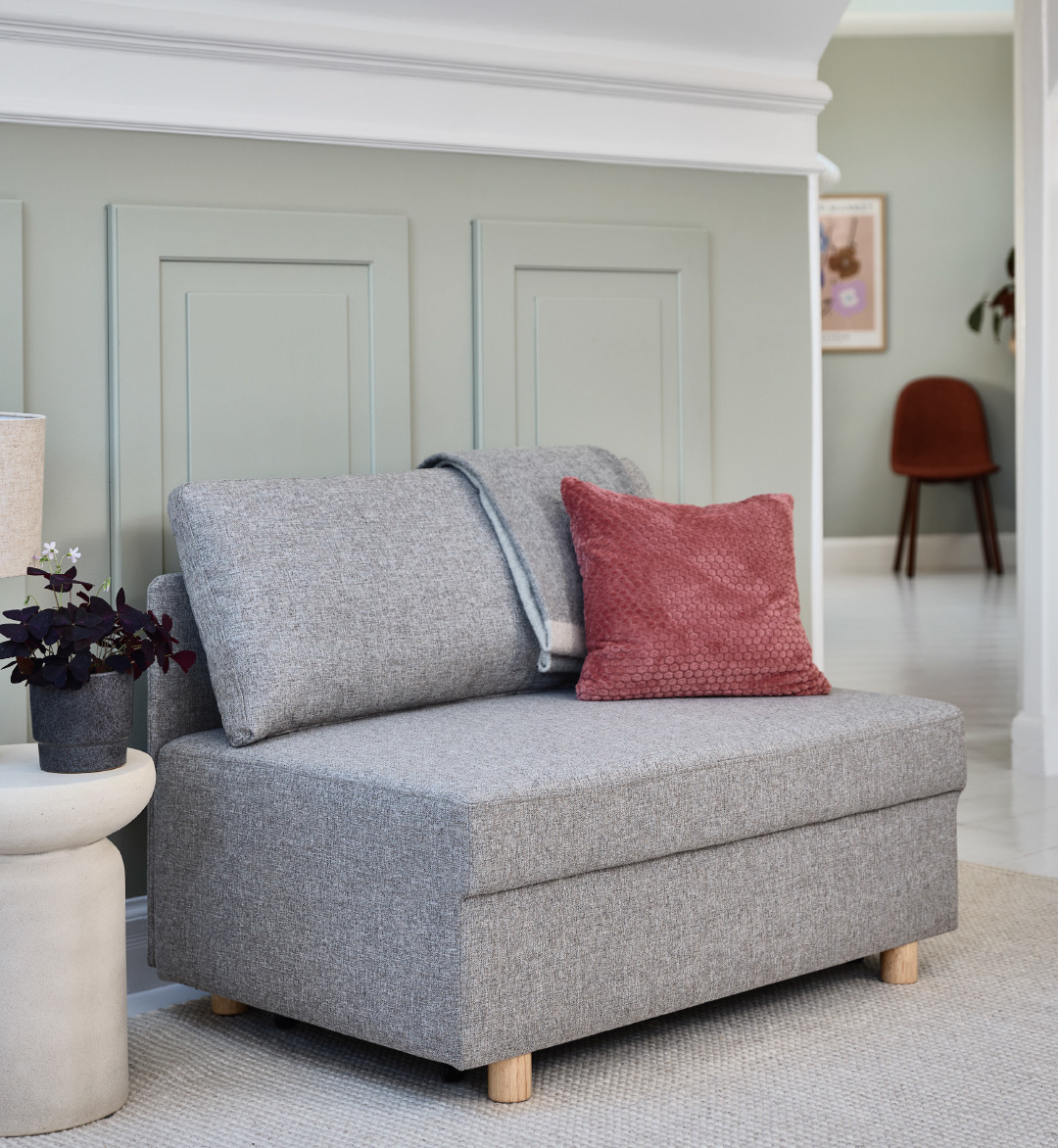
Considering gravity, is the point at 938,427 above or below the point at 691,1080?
above

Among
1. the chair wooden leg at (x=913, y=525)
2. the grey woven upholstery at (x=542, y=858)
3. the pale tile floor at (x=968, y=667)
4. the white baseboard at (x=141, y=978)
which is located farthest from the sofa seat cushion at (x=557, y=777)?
the chair wooden leg at (x=913, y=525)

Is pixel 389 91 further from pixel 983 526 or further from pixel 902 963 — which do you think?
pixel 983 526

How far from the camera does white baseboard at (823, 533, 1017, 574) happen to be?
28.5 ft

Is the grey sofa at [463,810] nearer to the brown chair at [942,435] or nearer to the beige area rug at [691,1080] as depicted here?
the beige area rug at [691,1080]

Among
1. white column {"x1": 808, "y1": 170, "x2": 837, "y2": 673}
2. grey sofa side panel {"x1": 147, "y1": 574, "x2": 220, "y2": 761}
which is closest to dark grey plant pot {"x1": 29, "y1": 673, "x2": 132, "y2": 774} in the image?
grey sofa side panel {"x1": 147, "y1": 574, "x2": 220, "y2": 761}

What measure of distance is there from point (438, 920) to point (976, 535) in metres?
7.70

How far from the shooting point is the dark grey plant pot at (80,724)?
1796mm

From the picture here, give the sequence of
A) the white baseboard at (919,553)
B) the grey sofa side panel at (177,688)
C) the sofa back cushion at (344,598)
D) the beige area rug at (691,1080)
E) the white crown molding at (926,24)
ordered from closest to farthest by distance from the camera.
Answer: the beige area rug at (691,1080), the sofa back cushion at (344,598), the grey sofa side panel at (177,688), the white crown molding at (926,24), the white baseboard at (919,553)

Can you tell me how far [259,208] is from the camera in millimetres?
2506

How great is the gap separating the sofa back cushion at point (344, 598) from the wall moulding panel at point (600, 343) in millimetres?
436

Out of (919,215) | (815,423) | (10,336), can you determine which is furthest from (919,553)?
(10,336)

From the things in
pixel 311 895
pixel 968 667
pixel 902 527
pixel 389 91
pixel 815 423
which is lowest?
pixel 968 667

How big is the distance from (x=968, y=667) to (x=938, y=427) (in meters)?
3.55

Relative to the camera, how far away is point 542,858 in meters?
1.77
